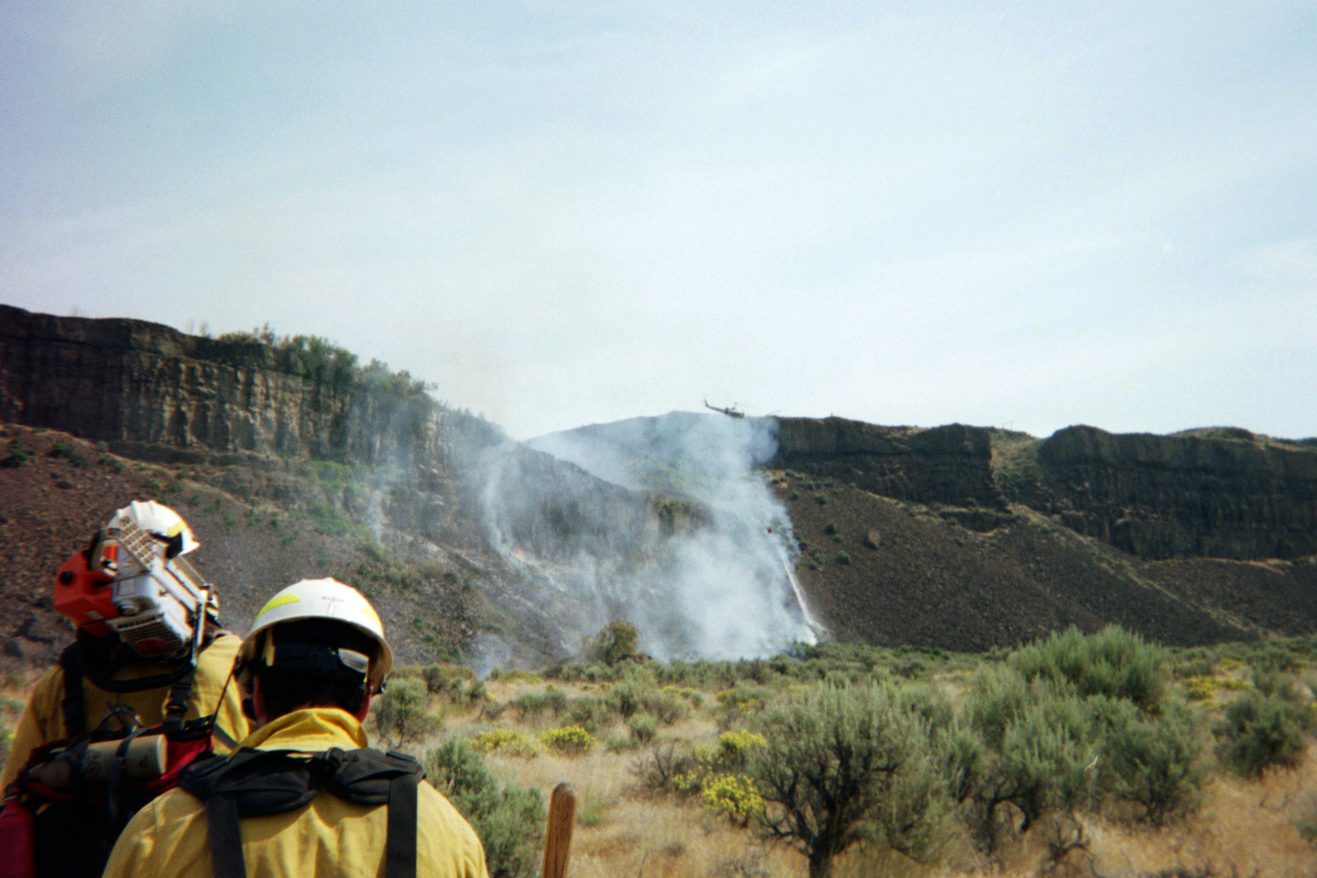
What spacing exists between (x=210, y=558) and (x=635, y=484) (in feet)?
147

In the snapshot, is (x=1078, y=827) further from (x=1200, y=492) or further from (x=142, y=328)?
(x=1200, y=492)

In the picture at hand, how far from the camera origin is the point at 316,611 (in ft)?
7.53

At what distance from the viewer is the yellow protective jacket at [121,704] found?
11.0ft

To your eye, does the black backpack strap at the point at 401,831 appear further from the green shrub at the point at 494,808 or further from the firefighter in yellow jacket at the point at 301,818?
the green shrub at the point at 494,808

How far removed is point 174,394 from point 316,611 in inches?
1705

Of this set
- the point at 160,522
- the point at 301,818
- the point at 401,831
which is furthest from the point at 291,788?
the point at 160,522

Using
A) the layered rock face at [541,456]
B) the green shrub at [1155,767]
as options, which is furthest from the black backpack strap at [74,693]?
the layered rock face at [541,456]

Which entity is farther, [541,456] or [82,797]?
[541,456]

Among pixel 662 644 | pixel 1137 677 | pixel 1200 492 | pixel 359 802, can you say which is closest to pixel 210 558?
pixel 662 644

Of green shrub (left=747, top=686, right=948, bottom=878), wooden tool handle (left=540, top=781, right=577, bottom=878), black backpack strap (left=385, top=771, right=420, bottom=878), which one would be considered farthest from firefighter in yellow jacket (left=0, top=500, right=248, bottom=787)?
green shrub (left=747, top=686, right=948, bottom=878)

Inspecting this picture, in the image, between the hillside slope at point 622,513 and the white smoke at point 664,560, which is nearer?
the hillside slope at point 622,513

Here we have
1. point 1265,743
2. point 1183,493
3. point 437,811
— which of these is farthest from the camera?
point 1183,493

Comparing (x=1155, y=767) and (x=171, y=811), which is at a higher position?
(x=171, y=811)

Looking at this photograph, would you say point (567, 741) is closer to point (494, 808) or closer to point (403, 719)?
point (403, 719)
